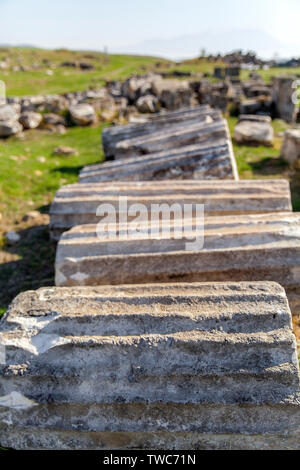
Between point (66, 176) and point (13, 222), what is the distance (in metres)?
1.87

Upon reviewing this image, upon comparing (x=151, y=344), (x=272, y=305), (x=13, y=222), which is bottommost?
(x=13, y=222)

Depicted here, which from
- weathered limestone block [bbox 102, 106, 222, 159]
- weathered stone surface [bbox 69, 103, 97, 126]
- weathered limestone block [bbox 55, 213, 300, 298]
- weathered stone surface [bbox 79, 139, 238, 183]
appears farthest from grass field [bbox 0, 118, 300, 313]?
weathered limestone block [bbox 55, 213, 300, 298]

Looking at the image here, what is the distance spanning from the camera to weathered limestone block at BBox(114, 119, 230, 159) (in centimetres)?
552

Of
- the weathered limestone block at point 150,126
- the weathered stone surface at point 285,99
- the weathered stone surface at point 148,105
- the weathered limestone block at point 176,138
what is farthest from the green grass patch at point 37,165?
the weathered stone surface at point 285,99

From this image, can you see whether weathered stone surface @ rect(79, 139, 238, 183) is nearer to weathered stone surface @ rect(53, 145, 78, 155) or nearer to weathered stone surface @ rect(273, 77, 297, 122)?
weathered stone surface @ rect(53, 145, 78, 155)

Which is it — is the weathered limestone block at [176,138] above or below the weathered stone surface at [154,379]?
above

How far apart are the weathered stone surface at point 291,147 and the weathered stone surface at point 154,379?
5.63 meters

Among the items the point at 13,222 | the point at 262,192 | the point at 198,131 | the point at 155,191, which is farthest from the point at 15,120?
the point at 262,192

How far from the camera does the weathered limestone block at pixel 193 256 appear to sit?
2.80 meters

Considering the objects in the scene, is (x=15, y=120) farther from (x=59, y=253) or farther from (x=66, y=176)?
(x=59, y=253)

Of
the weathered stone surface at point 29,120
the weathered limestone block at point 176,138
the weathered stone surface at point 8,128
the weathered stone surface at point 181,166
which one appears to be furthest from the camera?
the weathered stone surface at point 29,120

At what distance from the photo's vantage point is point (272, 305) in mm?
2115

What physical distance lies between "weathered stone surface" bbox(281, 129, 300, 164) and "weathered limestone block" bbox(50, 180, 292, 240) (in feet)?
11.9

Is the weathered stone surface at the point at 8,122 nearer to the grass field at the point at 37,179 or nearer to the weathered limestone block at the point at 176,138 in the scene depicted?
the grass field at the point at 37,179
